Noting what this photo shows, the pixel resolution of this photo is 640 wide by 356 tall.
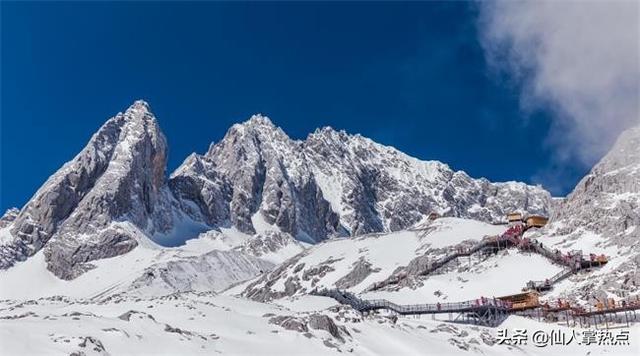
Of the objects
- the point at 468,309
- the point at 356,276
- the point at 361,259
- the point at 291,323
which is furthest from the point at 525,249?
the point at 291,323

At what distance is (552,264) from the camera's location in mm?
118688

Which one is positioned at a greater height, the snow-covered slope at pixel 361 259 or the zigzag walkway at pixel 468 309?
the snow-covered slope at pixel 361 259

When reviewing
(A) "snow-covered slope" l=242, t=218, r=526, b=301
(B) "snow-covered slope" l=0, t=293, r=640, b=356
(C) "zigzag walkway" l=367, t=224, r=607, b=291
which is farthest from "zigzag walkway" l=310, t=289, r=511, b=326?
(A) "snow-covered slope" l=242, t=218, r=526, b=301

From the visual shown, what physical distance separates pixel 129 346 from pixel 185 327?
46.1 feet

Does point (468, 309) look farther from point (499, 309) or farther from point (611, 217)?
point (611, 217)

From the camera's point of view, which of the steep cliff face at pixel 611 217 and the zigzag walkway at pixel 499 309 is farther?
the steep cliff face at pixel 611 217

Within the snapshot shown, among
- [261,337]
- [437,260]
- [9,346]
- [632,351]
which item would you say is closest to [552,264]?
[437,260]

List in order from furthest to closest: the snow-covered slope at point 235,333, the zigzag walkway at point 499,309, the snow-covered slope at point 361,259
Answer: the snow-covered slope at point 361,259, the zigzag walkway at point 499,309, the snow-covered slope at point 235,333

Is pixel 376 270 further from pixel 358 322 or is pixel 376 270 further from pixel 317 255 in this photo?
pixel 358 322

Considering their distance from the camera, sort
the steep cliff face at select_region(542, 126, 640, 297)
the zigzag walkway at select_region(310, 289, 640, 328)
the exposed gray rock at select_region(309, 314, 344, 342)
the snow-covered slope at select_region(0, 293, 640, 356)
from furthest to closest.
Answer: the steep cliff face at select_region(542, 126, 640, 297), the zigzag walkway at select_region(310, 289, 640, 328), the exposed gray rock at select_region(309, 314, 344, 342), the snow-covered slope at select_region(0, 293, 640, 356)

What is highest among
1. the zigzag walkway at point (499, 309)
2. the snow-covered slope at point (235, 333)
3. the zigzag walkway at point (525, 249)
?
the zigzag walkway at point (525, 249)

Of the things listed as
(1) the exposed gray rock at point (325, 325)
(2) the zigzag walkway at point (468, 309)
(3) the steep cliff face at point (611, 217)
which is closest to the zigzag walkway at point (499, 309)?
(2) the zigzag walkway at point (468, 309)

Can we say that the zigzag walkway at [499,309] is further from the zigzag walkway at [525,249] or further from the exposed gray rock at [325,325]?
the exposed gray rock at [325,325]

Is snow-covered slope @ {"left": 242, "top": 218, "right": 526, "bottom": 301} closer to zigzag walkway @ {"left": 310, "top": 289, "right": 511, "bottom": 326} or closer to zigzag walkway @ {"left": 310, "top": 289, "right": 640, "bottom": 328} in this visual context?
zigzag walkway @ {"left": 310, "top": 289, "right": 640, "bottom": 328}
